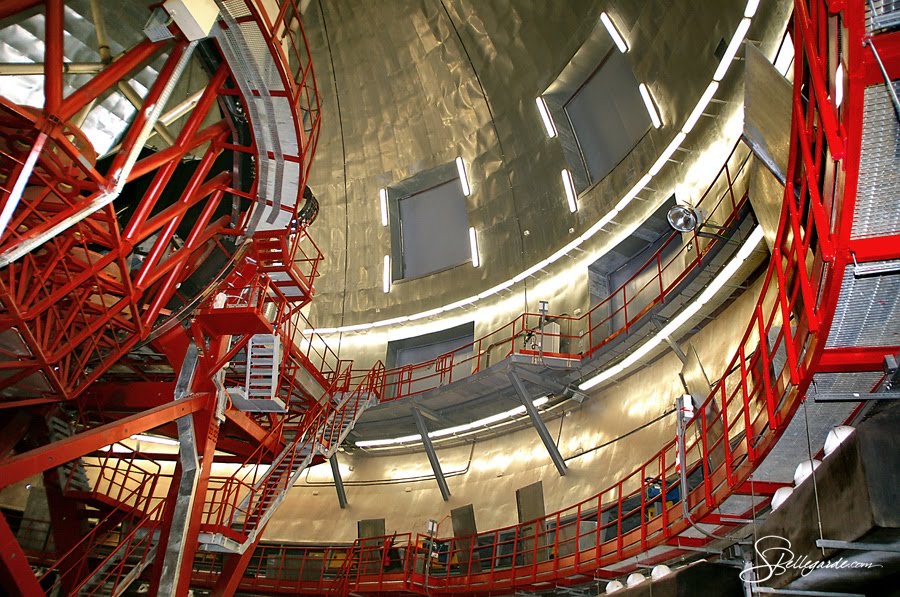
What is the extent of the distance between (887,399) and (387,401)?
57.5 ft

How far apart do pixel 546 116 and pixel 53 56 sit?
1637 cm

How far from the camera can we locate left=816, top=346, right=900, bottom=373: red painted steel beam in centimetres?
618

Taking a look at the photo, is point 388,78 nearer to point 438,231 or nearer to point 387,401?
point 438,231

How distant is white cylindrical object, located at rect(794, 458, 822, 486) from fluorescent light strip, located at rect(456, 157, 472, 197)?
19.0m

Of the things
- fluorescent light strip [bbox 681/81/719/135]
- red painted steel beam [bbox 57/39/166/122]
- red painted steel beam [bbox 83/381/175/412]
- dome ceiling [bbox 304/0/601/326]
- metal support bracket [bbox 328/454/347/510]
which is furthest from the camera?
metal support bracket [bbox 328/454/347/510]

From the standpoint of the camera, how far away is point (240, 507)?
56.4 ft

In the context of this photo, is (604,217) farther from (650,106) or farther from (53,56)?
(53,56)

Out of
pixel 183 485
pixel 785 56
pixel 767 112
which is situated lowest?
pixel 183 485

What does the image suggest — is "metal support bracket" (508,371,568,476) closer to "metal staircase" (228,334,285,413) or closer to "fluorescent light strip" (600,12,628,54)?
"metal staircase" (228,334,285,413)

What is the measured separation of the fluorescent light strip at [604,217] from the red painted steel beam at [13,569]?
1578cm

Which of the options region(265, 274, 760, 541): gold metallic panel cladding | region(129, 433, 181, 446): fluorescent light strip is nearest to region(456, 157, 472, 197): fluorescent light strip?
region(265, 274, 760, 541): gold metallic panel cladding

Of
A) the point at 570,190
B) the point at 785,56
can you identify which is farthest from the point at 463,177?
the point at 785,56

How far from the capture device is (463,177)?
Result: 2566 centimetres

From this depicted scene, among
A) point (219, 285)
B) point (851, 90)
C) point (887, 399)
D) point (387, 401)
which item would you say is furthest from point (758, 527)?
point (387, 401)
